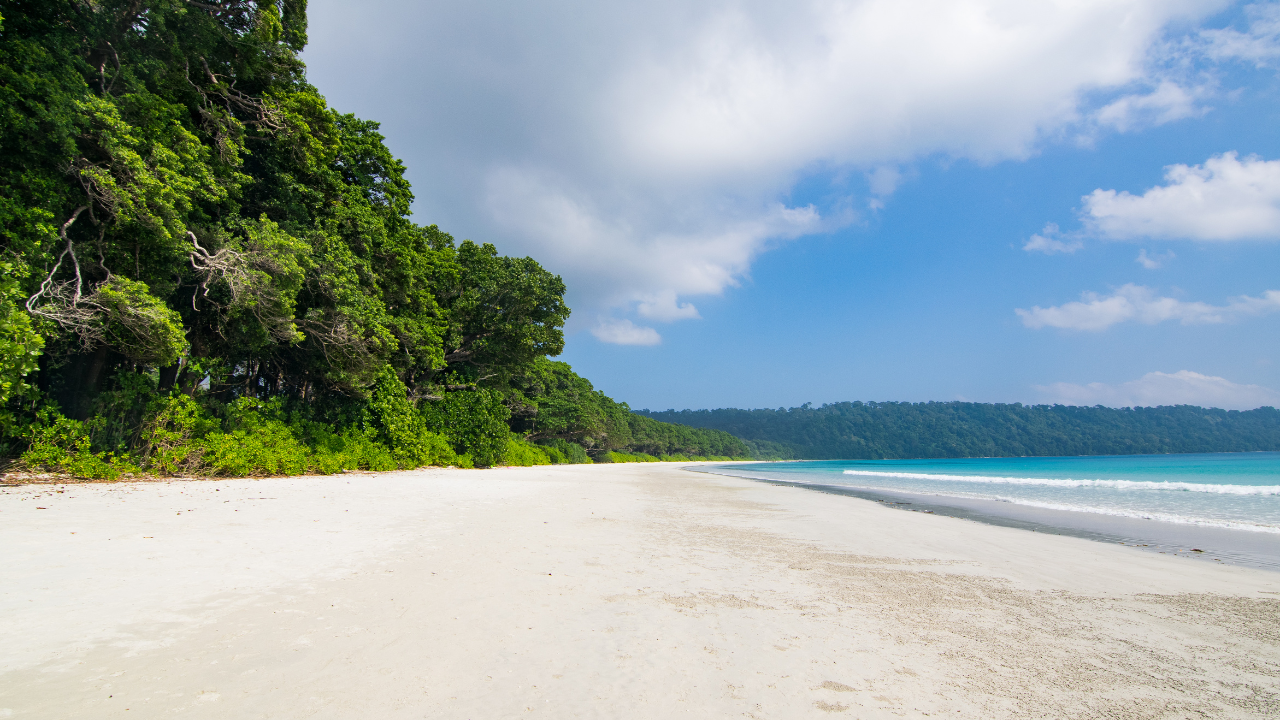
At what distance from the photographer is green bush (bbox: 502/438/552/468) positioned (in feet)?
98.3

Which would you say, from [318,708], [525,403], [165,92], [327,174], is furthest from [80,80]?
[525,403]

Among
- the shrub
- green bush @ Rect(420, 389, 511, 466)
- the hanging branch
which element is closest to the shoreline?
the shrub

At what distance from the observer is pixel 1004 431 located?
152 m

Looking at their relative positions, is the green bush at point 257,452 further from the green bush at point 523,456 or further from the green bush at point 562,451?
the green bush at point 562,451

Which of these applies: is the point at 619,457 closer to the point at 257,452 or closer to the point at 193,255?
the point at 257,452

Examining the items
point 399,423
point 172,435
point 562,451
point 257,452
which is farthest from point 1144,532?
point 562,451

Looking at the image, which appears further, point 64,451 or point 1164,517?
point 1164,517

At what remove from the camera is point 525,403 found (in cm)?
3469

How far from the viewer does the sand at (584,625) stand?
2.48 metres

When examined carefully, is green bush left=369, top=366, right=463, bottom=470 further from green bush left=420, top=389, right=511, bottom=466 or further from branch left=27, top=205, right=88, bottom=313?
branch left=27, top=205, right=88, bottom=313

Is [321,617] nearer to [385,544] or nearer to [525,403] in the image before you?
[385,544]

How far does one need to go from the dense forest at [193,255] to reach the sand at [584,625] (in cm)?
436

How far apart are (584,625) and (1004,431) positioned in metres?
188

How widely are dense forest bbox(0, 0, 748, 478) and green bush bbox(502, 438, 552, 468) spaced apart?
1001 centimetres
